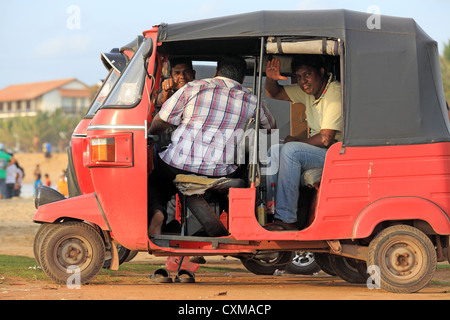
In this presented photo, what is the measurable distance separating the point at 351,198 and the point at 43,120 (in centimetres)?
7792

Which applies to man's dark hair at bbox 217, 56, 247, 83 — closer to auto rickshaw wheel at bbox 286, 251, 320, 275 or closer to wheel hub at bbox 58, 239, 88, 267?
wheel hub at bbox 58, 239, 88, 267

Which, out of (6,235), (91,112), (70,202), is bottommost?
(6,235)

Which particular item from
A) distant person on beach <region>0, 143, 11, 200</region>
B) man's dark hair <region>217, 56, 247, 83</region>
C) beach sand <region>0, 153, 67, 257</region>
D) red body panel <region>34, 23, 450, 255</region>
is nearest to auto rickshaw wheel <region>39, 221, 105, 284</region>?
red body panel <region>34, 23, 450, 255</region>

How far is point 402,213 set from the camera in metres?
7.55

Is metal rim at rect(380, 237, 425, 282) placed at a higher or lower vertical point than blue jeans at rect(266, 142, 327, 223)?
lower

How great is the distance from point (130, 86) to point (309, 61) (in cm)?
177

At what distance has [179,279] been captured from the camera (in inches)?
345

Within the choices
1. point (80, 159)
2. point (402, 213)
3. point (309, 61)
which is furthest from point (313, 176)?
point (80, 159)

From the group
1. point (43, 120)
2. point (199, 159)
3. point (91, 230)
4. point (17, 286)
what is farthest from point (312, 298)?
point (43, 120)

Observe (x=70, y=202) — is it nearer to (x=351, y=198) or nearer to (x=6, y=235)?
(x=351, y=198)

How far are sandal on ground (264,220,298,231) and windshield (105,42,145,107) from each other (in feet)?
5.52

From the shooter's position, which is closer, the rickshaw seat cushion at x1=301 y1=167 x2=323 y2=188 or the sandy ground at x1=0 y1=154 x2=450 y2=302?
the sandy ground at x1=0 y1=154 x2=450 y2=302

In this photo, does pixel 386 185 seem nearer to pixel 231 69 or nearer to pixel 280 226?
pixel 280 226

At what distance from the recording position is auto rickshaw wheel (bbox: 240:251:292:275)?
32.6 ft
